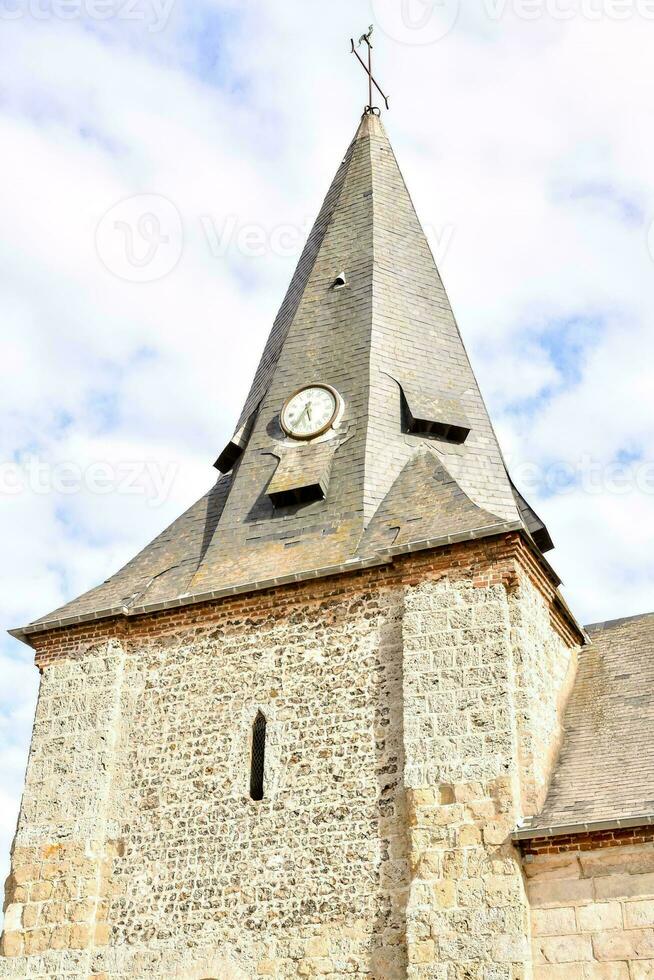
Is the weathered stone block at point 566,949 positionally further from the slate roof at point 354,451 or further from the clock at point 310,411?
the clock at point 310,411

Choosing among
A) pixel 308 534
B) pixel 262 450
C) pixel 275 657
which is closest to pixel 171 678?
pixel 275 657

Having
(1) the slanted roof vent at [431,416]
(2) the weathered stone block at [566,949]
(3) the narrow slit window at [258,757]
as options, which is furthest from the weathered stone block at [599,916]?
(1) the slanted roof vent at [431,416]

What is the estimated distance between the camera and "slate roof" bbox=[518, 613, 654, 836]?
11484 millimetres

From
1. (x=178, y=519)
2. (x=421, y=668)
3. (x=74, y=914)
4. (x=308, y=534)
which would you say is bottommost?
(x=74, y=914)

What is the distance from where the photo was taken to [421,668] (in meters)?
12.4

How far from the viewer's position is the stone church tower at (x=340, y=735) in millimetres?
11289

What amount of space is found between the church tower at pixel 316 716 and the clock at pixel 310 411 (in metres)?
0.03

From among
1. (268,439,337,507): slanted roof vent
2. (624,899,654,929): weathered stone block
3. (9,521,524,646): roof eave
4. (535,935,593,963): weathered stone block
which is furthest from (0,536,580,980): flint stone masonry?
(268,439,337,507): slanted roof vent

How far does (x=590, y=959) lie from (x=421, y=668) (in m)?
3.16

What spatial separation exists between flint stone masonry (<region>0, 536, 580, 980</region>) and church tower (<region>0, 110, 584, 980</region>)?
24 millimetres

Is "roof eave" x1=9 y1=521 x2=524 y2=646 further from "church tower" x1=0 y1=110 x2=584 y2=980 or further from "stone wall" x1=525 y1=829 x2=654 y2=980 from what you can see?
"stone wall" x1=525 y1=829 x2=654 y2=980

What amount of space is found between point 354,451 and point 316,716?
3.50 m

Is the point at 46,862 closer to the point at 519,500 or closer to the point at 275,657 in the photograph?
the point at 275,657

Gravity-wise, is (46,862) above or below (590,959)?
above
